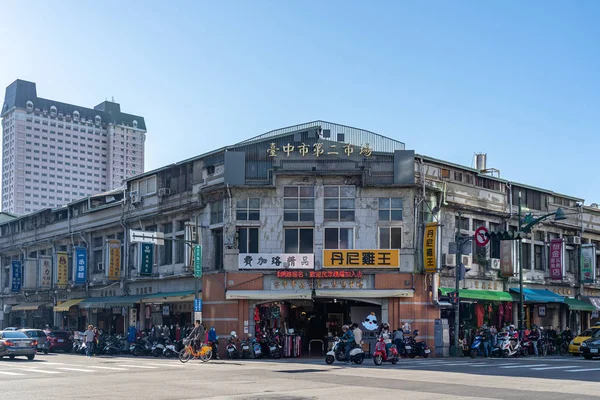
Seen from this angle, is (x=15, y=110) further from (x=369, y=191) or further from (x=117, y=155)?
(x=369, y=191)

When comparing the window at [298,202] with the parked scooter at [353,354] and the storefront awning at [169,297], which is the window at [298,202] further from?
the parked scooter at [353,354]

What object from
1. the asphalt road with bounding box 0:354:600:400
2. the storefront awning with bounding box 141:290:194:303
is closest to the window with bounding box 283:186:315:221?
the storefront awning with bounding box 141:290:194:303

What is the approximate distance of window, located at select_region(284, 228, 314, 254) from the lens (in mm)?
37406

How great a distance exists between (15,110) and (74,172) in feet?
71.1

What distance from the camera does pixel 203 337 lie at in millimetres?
31453

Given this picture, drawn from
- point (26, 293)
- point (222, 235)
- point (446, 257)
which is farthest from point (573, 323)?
point (26, 293)

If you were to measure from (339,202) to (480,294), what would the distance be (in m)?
9.58

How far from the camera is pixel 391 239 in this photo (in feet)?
122

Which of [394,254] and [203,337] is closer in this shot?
[203,337]

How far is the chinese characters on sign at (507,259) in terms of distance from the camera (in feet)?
139

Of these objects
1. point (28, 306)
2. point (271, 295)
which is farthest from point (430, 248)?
point (28, 306)

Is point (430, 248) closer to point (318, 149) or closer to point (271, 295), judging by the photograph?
point (318, 149)

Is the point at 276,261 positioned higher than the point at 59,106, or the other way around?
the point at 59,106

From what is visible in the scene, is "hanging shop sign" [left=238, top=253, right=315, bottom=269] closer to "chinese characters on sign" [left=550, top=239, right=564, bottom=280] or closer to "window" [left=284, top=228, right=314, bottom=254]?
"window" [left=284, top=228, right=314, bottom=254]
